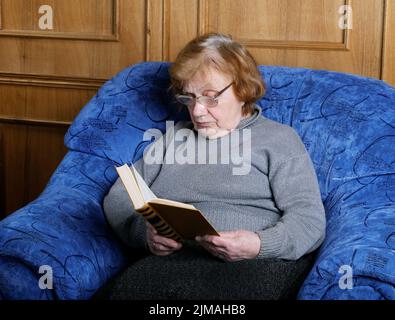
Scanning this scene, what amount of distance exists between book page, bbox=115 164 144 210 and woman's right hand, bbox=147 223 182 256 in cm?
20

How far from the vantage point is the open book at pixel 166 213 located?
1.49 metres

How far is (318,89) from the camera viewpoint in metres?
2.10

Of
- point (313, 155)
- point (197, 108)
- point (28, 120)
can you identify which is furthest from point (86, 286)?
point (28, 120)

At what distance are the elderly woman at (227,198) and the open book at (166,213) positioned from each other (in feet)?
0.18

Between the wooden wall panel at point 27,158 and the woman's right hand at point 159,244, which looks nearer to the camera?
the woman's right hand at point 159,244

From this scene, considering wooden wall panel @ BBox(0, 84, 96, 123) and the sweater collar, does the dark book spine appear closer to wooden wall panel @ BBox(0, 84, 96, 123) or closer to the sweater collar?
the sweater collar

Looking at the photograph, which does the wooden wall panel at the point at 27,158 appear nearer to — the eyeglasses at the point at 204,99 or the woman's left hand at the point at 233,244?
the eyeglasses at the point at 204,99

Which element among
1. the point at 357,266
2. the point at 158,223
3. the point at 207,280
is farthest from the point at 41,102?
the point at 357,266

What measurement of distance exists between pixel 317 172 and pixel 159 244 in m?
0.54

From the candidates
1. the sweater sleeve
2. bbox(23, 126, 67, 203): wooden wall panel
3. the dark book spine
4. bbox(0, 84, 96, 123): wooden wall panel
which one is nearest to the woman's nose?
the sweater sleeve

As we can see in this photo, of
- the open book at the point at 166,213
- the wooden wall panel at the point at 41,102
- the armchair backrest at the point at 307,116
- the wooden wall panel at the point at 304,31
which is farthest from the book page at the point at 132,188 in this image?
the wooden wall panel at the point at 41,102

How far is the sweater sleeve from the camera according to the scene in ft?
5.57

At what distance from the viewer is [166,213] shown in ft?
5.08

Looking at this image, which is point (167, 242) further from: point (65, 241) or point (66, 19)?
point (66, 19)
